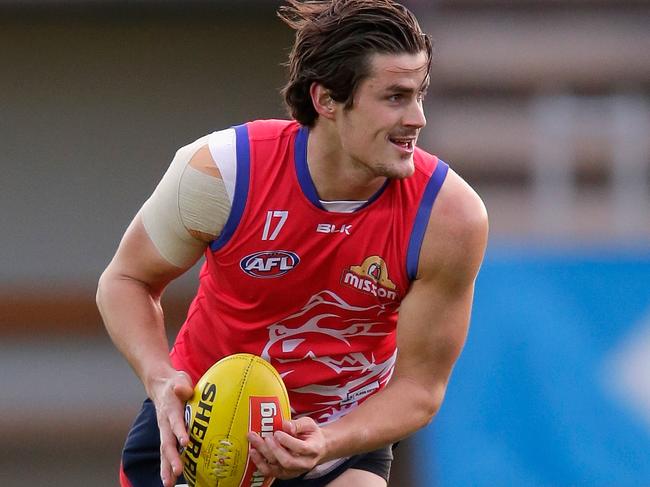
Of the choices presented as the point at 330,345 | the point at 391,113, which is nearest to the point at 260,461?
the point at 330,345

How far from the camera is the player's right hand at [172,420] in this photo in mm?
3955

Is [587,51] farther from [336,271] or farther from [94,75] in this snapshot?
[336,271]

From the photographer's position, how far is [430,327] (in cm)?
434

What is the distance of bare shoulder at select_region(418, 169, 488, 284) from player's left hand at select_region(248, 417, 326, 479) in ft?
2.20

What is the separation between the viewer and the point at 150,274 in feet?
14.6

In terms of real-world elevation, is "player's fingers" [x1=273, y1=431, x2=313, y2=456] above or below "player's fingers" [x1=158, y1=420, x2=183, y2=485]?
above

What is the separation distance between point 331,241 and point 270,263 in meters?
0.20

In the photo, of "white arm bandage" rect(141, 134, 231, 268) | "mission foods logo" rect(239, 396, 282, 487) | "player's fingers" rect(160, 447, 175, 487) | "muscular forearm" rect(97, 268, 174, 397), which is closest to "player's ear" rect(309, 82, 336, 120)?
"white arm bandage" rect(141, 134, 231, 268)

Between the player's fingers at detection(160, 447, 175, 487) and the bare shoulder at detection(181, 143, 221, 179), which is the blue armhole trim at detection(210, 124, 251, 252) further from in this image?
the player's fingers at detection(160, 447, 175, 487)

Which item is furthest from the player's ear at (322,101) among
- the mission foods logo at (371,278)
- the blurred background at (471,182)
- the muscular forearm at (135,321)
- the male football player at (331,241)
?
the blurred background at (471,182)

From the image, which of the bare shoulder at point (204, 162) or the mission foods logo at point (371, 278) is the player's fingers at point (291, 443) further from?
the bare shoulder at point (204, 162)

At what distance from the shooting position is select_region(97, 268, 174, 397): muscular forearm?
428 centimetres

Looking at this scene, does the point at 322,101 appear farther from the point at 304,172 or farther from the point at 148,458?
the point at 148,458

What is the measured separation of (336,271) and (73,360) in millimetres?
7471
